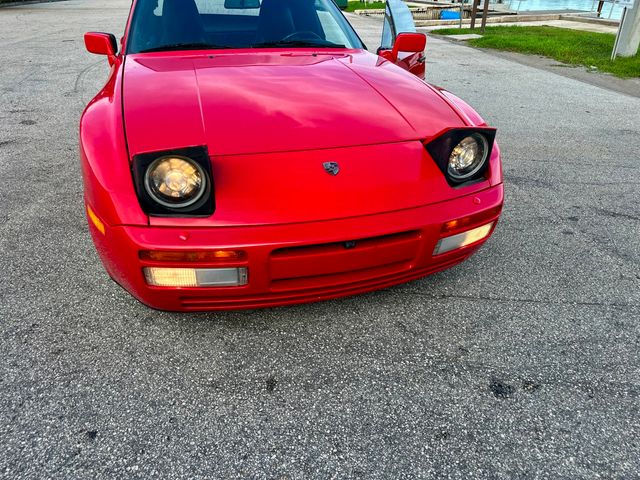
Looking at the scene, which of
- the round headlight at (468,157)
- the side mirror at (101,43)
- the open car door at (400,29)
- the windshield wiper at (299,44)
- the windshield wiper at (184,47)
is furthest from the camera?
the open car door at (400,29)

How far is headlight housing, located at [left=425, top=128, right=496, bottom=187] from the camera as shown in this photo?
71.7 inches

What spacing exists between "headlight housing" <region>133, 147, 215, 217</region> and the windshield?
1.34 meters

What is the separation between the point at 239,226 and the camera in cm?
155

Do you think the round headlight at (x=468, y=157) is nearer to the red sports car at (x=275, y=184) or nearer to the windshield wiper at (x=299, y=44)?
the red sports car at (x=275, y=184)

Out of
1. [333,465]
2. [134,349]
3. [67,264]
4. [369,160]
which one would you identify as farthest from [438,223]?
[67,264]

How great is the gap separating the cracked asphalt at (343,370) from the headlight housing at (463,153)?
0.59m

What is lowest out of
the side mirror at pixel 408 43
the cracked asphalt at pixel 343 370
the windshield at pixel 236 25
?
the cracked asphalt at pixel 343 370

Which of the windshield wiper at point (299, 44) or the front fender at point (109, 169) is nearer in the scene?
the front fender at point (109, 169)

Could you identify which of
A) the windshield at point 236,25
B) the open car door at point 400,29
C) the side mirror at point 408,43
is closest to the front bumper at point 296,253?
the windshield at point 236,25

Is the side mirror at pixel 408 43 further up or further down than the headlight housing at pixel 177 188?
further up

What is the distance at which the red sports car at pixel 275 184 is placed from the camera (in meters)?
1.55

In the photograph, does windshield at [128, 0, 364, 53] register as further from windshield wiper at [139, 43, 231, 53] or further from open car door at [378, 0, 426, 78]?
open car door at [378, 0, 426, 78]

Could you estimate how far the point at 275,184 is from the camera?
164 cm

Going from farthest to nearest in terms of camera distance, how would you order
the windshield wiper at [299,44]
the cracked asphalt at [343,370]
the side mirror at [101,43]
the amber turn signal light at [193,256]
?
the side mirror at [101,43] < the windshield wiper at [299,44] < the amber turn signal light at [193,256] < the cracked asphalt at [343,370]
